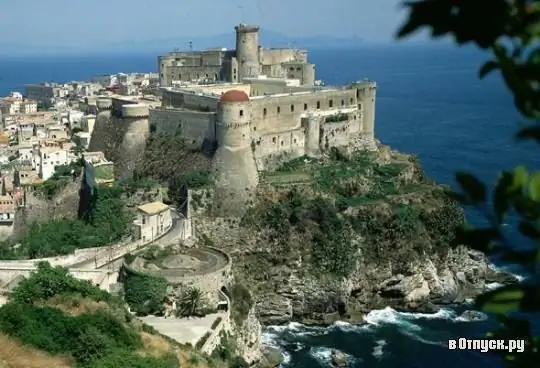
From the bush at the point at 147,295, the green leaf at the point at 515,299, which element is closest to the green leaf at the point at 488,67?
the green leaf at the point at 515,299

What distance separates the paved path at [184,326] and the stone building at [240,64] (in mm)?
25130

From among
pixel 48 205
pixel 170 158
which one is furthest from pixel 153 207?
pixel 48 205

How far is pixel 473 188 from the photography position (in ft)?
10.5

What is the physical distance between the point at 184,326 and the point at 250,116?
1406 centimetres

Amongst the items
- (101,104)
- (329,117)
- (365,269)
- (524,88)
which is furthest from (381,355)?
(524,88)

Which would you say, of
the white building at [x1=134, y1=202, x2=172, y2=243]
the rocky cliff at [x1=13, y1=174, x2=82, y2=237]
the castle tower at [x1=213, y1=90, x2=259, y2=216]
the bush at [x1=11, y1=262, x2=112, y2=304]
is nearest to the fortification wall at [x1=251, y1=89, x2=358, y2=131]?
the castle tower at [x1=213, y1=90, x2=259, y2=216]

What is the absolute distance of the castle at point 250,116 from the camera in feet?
121

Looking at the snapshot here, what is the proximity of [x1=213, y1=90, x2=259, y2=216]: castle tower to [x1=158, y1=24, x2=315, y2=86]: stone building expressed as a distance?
13811 mm

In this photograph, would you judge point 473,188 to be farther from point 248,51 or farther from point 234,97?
point 248,51

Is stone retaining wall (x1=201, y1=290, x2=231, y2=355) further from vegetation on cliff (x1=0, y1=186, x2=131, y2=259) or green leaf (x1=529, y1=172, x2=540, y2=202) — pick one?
green leaf (x1=529, y1=172, x2=540, y2=202)

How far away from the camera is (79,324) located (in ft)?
73.5

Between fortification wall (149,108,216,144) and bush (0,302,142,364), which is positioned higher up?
fortification wall (149,108,216,144)

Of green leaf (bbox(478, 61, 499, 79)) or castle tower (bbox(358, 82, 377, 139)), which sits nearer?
green leaf (bbox(478, 61, 499, 79))

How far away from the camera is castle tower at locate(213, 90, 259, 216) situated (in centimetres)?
3659
